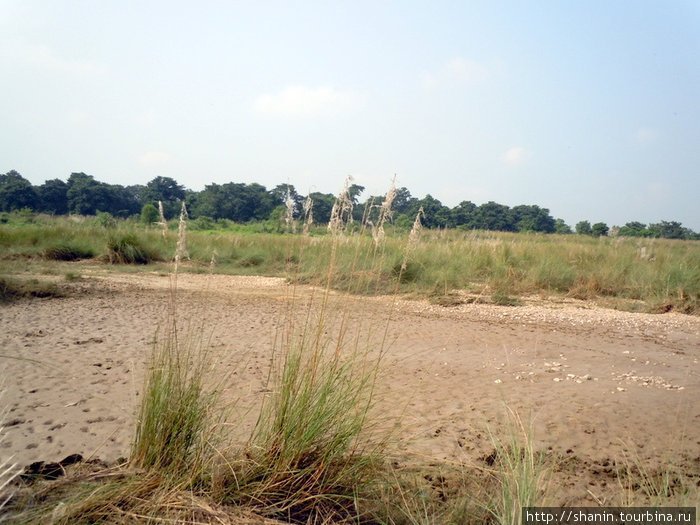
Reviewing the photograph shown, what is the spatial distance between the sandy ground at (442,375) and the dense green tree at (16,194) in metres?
24.3

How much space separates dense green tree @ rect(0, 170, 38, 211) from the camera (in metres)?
27.6

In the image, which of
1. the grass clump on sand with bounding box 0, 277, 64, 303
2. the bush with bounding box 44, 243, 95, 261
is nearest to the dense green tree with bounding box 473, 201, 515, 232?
the bush with bounding box 44, 243, 95, 261

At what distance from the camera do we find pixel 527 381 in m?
4.39

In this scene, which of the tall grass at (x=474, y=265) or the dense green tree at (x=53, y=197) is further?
the dense green tree at (x=53, y=197)

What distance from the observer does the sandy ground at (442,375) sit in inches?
116

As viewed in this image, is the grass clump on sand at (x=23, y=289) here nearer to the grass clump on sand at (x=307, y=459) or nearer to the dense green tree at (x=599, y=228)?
the grass clump on sand at (x=307, y=459)

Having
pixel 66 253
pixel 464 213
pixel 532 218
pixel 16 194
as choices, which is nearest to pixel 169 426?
pixel 66 253

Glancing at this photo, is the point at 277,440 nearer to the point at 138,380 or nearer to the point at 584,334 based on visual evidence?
the point at 138,380

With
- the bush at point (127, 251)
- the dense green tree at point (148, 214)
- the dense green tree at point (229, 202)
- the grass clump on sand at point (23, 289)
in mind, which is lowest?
the grass clump on sand at point (23, 289)

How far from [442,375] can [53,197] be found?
31606mm

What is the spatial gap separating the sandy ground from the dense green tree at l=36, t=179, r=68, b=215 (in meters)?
25.2

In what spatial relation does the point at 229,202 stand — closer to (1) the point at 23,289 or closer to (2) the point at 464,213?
(2) the point at 464,213

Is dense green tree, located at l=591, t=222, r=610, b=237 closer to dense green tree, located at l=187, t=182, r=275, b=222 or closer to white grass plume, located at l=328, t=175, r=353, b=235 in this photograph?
dense green tree, located at l=187, t=182, r=275, b=222

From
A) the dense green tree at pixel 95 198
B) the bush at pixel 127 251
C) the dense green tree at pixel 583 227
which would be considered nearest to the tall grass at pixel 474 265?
the bush at pixel 127 251
